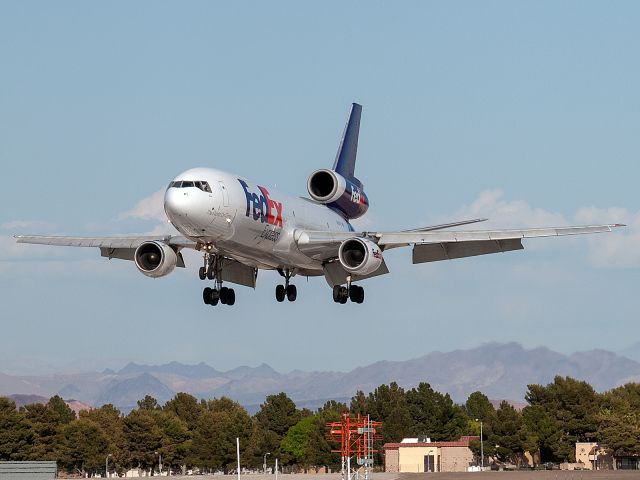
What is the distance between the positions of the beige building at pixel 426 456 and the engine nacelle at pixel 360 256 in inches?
4276

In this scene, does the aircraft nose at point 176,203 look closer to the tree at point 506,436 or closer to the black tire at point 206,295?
the black tire at point 206,295

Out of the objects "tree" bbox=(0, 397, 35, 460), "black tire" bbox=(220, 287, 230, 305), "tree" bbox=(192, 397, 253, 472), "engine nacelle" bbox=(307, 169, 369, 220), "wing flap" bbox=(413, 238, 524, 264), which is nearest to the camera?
"black tire" bbox=(220, 287, 230, 305)

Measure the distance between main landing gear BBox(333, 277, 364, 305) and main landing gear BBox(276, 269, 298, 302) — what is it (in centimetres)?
222

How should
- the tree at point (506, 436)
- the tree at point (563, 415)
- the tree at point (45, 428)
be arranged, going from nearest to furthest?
the tree at point (506, 436) < the tree at point (45, 428) < the tree at point (563, 415)

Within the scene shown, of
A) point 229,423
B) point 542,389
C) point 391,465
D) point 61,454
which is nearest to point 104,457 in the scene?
point 61,454

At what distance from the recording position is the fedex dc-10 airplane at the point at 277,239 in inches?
2235

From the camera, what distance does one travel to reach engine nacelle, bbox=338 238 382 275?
208 feet

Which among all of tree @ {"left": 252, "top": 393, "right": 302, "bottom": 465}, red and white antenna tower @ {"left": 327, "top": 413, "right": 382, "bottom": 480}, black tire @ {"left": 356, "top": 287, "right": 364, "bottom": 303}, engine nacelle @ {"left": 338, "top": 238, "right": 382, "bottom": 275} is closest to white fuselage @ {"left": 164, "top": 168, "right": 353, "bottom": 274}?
engine nacelle @ {"left": 338, "top": 238, "right": 382, "bottom": 275}

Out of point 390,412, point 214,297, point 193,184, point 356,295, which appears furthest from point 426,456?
point 193,184

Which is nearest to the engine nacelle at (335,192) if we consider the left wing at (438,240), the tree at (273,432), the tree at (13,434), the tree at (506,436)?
the left wing at (438,240)

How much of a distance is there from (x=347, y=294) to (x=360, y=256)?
13.8ft

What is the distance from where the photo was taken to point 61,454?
176 m

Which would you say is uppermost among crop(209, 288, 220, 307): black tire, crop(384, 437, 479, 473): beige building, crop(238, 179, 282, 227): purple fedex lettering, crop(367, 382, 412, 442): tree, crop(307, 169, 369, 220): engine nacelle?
crop(307, 169, 369, 220): engine nacelle

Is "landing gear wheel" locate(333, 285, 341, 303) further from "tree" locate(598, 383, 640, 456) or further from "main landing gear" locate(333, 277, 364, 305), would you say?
"tree" locate(598, 383, 640, 456)
